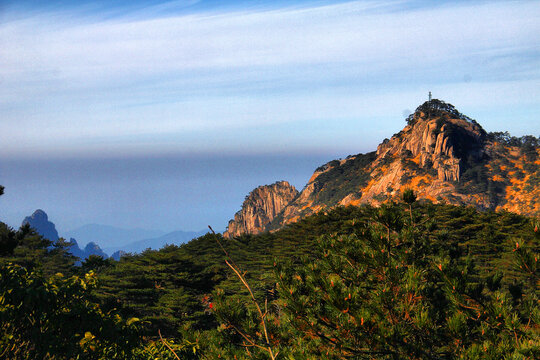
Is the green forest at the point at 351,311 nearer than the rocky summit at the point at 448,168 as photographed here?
Yes

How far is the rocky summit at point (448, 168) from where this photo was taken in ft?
292

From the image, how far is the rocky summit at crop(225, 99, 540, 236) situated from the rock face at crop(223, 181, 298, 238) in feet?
90.4

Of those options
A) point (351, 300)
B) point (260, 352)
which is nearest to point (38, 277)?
point (260, 352)

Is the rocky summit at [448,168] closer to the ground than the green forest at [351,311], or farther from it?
farther from it

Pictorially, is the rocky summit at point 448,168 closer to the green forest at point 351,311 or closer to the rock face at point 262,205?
the rock face at point 262,205

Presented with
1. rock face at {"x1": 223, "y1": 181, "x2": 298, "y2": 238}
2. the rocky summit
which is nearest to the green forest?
the rocky summit

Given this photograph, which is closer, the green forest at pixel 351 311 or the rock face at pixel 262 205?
the green forest at pixel 351 311

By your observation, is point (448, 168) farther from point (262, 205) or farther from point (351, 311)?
point (351, 311)

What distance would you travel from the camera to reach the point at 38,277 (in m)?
6.73

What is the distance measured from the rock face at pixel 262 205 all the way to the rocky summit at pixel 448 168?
1085 inches

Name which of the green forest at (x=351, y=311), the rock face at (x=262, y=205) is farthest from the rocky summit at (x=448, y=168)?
the green forest at (x=351, y=311)

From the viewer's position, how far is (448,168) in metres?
97.6

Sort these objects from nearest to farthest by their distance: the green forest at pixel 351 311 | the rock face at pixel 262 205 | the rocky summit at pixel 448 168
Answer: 1. the green forest at pixel 351 311
2. the rocky summit at pixel 448 168
3. the rock face at pixel 262 205

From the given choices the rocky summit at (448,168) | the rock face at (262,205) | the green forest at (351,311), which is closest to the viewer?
the green forest at (351,311)
